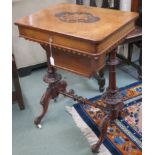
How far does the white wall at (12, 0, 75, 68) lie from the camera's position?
2.08 metres

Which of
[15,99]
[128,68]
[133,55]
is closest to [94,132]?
[15,99]

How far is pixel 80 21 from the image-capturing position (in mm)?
1232

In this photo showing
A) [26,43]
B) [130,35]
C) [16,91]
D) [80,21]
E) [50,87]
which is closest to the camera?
[80,21]

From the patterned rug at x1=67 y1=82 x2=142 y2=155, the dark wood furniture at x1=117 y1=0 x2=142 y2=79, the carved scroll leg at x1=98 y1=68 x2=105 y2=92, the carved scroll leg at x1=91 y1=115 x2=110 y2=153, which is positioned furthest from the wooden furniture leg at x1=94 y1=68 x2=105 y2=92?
the carved scroll leg at x1=91 y1=115 x2=110 y2=153

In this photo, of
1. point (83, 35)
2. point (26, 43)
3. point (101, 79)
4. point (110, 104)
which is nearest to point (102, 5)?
point (101, 79)

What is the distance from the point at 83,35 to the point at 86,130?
0.78m

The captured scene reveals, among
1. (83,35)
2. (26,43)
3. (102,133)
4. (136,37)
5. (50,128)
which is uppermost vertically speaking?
(83,35)

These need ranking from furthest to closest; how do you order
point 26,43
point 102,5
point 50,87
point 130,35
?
point 26,43 → point 102,5 → point 130,35 → point 50,87

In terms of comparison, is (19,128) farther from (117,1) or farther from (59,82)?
(117,1)

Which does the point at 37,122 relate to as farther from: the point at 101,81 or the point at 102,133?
the point at 101,81

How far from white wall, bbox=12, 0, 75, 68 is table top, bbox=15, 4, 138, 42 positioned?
709 millimetres

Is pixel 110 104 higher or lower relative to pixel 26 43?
lower

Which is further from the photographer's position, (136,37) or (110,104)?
(136,37)

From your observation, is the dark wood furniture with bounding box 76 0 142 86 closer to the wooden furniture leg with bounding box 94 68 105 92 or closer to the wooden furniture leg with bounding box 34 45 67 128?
the wooden furniture leg with bounding box 94 68 105 92
